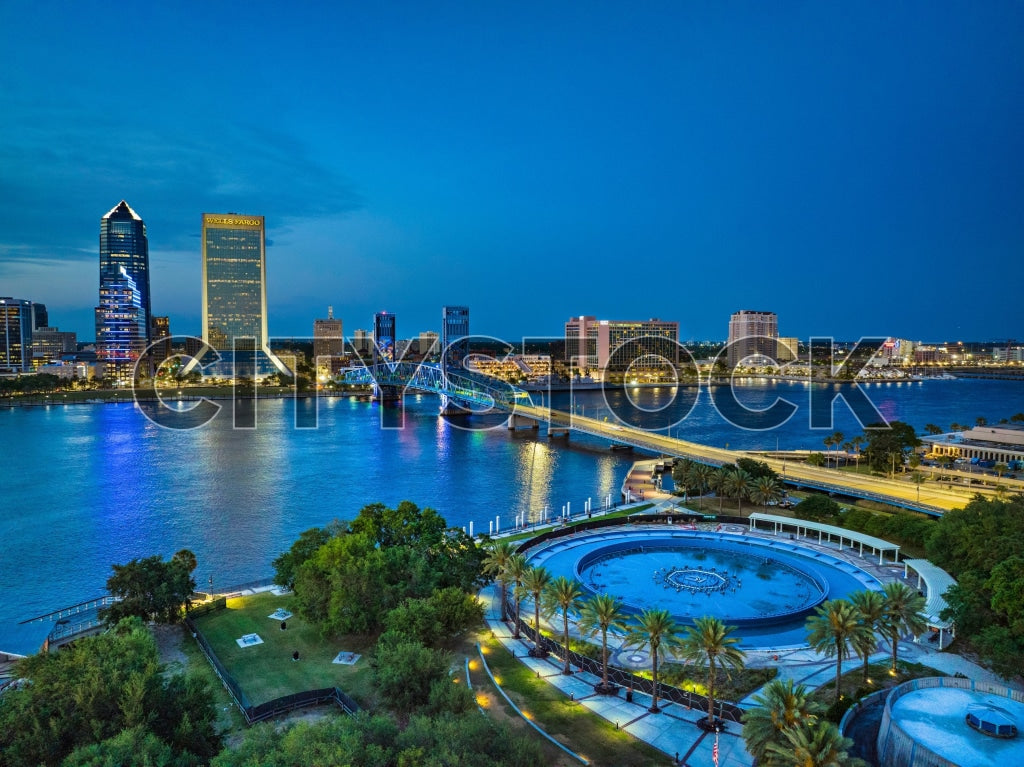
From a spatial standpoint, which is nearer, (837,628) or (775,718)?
(775,718)

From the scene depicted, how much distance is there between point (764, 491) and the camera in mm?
47719

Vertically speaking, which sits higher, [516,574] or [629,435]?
[516,574]

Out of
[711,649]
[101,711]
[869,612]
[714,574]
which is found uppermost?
[869,612]

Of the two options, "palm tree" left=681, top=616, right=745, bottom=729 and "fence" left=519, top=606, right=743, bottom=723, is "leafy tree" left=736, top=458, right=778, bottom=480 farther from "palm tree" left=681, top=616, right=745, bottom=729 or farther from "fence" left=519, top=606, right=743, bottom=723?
"palm tree" left=681, top=616, right=745, bottom=729

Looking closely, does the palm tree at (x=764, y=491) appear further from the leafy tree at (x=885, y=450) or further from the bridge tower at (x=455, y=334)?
the bridge tower at (x=455, y=334)

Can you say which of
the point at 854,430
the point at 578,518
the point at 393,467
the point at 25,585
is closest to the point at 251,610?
the point at 25,585

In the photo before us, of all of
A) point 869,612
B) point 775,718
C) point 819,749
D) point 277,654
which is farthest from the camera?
point 277,654

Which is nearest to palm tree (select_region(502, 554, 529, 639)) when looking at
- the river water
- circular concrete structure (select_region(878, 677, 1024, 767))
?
circular concrete structure (select_region(878, 677, 1024, 767))

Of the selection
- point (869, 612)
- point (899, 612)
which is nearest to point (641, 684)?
point (869, 612)

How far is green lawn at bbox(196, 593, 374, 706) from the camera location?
912 inches

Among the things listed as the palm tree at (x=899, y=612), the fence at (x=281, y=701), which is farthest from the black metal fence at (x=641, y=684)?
the fence at (x=281, y=701)

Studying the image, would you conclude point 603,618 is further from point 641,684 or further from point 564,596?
point 641,684

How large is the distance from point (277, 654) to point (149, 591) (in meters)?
7.14

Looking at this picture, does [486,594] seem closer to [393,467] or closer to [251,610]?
[251,610]
